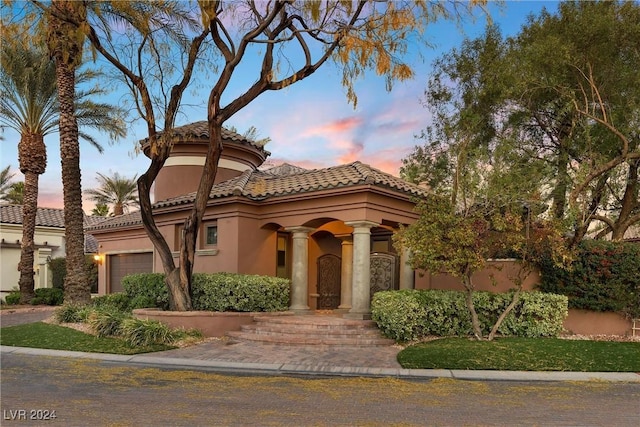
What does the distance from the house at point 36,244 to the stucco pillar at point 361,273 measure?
23.2 meters

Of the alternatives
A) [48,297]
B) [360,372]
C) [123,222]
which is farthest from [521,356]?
[48,297]

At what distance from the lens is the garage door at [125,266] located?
19641mm

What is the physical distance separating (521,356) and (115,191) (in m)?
36.4

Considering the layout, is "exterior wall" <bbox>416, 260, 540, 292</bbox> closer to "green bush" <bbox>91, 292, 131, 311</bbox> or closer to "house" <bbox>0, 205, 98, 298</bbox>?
"green bush" <bbox>91, 292, 131, 311</bbox>

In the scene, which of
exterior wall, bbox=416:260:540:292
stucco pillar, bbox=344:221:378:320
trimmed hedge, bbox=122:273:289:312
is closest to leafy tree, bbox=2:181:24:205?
trimmed hedge, bbox=122:273:289:312

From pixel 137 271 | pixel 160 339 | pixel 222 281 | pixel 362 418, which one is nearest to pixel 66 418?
pixel 362 418

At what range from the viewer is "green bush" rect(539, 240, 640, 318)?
12781 mm

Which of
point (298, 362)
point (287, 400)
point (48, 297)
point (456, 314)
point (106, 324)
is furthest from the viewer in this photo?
point (48, 297)

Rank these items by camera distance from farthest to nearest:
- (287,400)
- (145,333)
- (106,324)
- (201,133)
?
(201,133) → (106,324) → (145,333) → (287,400)

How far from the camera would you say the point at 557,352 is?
9727mm

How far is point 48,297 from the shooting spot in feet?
73.4

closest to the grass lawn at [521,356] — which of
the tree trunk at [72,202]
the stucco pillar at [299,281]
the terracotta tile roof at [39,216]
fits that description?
the stucco pillar at [299,281]

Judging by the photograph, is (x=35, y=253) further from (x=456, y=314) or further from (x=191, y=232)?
(x=456, y=314)

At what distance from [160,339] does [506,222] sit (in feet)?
27.7
